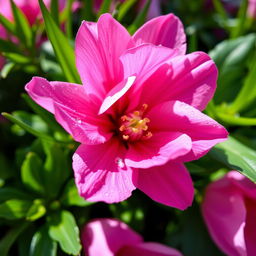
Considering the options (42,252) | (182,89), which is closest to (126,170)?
(182,89)

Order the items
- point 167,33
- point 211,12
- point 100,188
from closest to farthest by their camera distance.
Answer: point 100,188 → point 167,33 → point 211,12

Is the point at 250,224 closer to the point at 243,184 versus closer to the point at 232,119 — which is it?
the point at 243,184

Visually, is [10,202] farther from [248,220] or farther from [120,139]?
[248,220]

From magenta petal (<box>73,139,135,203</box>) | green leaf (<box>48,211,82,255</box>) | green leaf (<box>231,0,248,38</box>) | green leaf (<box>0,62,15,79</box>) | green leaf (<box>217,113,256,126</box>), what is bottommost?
green leaf (<box>48,211,82,255</box>)

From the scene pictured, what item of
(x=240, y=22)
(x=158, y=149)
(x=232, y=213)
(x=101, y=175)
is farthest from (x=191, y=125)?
(x=240, y=22)

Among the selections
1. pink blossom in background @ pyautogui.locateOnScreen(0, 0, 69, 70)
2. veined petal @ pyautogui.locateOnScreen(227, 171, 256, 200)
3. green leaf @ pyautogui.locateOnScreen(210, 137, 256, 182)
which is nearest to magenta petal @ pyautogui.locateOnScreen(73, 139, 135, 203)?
green leaf @ pyautogui.locateOnScreen(210, 137, 256, 182)

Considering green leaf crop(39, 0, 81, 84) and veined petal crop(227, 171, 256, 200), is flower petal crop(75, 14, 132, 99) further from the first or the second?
veined petal crop(227, 171, 256, 200)
